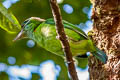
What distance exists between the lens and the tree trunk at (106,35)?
7.86ft

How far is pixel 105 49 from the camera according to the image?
2469 mm

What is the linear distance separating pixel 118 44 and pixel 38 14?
152 centimetres

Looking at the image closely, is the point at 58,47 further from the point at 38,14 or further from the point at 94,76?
the point at 38,14

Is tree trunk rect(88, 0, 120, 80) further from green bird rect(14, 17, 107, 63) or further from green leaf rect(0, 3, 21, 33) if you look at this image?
green leaf rect(0, 3, 21, 33)

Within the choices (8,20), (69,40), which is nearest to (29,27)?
(69,40)

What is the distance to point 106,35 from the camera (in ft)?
8.20

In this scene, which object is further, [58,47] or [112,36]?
[112,36]

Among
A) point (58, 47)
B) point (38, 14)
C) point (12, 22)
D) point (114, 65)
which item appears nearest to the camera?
point (12, 22)

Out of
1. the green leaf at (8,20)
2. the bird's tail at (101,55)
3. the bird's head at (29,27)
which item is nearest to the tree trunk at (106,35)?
the bird's tail at (101,55)

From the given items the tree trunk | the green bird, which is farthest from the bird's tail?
the tree trunk

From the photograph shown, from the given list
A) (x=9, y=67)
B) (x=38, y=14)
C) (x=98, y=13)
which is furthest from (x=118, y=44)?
(x=9, y=67)

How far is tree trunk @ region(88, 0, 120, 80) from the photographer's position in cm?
240

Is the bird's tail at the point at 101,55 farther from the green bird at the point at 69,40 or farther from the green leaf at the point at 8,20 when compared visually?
the green leaf at the point at 8,20

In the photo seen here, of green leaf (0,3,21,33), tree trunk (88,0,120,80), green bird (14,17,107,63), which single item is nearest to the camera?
green leaf (0,3,21,33)
